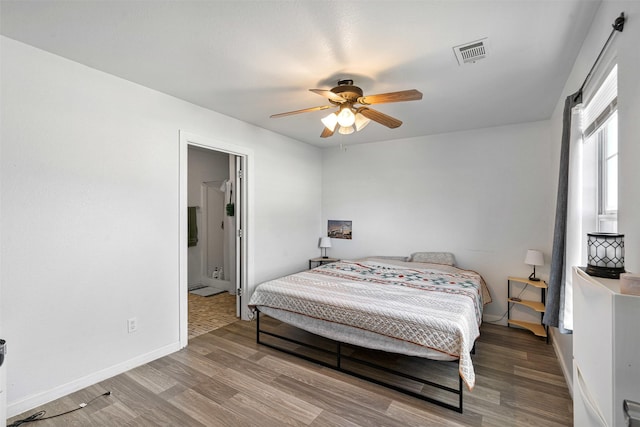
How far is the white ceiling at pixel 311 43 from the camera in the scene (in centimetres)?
170

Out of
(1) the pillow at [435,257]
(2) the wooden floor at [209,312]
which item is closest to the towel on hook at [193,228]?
(2) the wooden floor at [209,312]

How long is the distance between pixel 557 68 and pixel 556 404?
2.55m

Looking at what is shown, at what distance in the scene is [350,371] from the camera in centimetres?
266

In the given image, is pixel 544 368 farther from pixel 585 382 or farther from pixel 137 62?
pixel 137 62

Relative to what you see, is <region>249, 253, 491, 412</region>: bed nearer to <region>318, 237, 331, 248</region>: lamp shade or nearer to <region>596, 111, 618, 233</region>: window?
<region>596, 111, 618, 233</region>: window

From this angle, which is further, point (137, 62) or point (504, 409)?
point (137, 62)

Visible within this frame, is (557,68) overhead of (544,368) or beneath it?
overhead

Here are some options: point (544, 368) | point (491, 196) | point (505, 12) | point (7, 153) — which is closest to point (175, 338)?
point (7, 153)

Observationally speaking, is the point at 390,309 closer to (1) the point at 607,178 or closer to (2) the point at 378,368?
(2) the point at 378,368

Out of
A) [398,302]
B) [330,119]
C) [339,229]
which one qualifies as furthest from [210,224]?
[398,302]

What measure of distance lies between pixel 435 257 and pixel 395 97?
8.79 ft

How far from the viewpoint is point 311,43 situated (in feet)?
6.63

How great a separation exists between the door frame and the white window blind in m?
3.25

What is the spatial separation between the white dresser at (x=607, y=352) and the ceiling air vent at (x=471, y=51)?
161 cm
